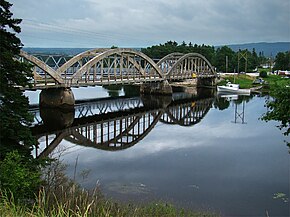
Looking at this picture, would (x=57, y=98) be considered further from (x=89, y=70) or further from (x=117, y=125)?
(x=117, y=125)

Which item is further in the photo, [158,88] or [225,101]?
[158,88]

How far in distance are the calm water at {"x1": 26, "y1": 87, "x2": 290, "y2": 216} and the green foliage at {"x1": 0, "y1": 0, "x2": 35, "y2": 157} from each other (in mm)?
5637

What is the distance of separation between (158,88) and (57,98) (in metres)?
26.4

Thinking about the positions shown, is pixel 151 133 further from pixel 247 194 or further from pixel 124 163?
pixel 247 194

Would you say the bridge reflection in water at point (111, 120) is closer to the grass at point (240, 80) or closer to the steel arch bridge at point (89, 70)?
the steel arch bridge at point (89, 70)

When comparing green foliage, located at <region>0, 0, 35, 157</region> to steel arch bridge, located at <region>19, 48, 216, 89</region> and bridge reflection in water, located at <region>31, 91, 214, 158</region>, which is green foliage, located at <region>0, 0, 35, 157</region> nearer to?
bridge reflection in water, located at <region>31, 91, 214, 158</region>

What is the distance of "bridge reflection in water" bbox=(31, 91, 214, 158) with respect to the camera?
1160 inches

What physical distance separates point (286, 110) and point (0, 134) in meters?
11.3

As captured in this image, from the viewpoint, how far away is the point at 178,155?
84.9ft

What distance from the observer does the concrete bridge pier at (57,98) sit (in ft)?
141

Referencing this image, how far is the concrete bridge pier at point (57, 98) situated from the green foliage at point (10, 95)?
27.8 m

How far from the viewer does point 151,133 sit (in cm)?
3403

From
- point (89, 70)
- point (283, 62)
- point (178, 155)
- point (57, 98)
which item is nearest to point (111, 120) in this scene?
point (57, 98)

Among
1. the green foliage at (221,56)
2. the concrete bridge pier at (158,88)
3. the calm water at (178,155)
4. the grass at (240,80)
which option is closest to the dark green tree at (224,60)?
the green foliage at (221,56)
